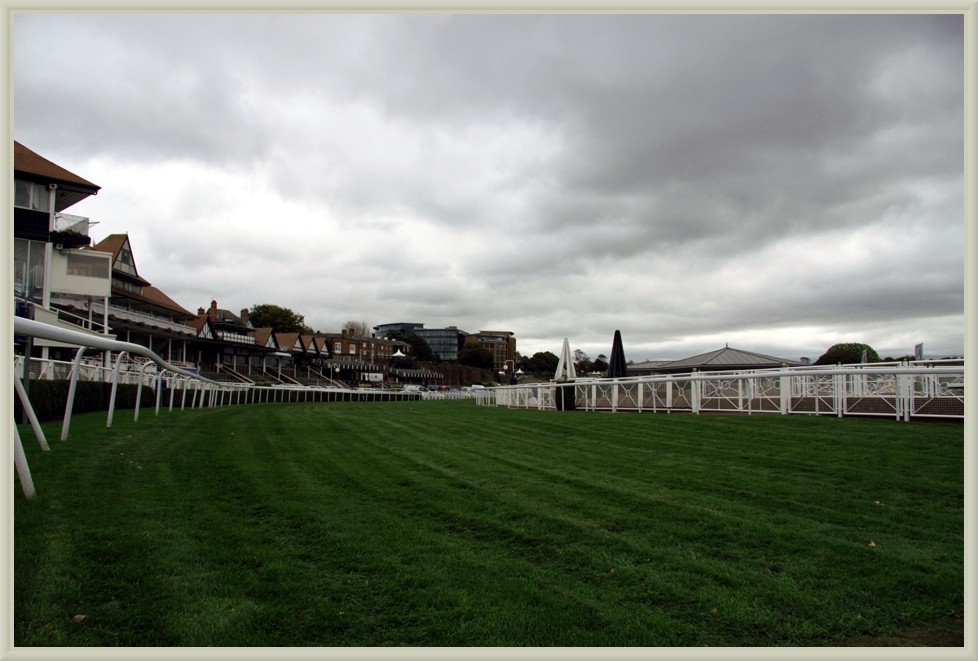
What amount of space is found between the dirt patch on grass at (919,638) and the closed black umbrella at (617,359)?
2306 centimetres

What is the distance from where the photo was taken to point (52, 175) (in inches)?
1248

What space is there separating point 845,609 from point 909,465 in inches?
180

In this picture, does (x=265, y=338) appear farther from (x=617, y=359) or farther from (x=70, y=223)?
(x=617, y=359)

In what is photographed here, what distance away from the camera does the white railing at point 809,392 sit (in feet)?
40.1

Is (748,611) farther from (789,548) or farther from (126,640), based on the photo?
(126,640)

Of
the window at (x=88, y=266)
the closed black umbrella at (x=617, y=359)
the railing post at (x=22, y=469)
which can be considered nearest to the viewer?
the railing post at (x=22, y=469)

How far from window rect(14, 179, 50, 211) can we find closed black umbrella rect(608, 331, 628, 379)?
91.4 ft

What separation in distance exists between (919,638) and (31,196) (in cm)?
3806

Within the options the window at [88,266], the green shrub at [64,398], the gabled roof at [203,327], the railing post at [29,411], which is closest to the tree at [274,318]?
the gabled roof at [203,327]

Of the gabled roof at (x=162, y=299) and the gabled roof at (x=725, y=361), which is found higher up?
the gabled roof at (x=162, y=299)

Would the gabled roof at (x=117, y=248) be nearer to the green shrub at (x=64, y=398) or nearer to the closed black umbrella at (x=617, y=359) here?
the green shrub at (x=64, y=398)

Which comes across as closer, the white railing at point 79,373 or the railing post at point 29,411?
the white railing at point 79,373

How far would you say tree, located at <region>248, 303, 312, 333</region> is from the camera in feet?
373

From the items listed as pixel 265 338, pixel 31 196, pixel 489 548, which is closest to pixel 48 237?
pixel 31 196
